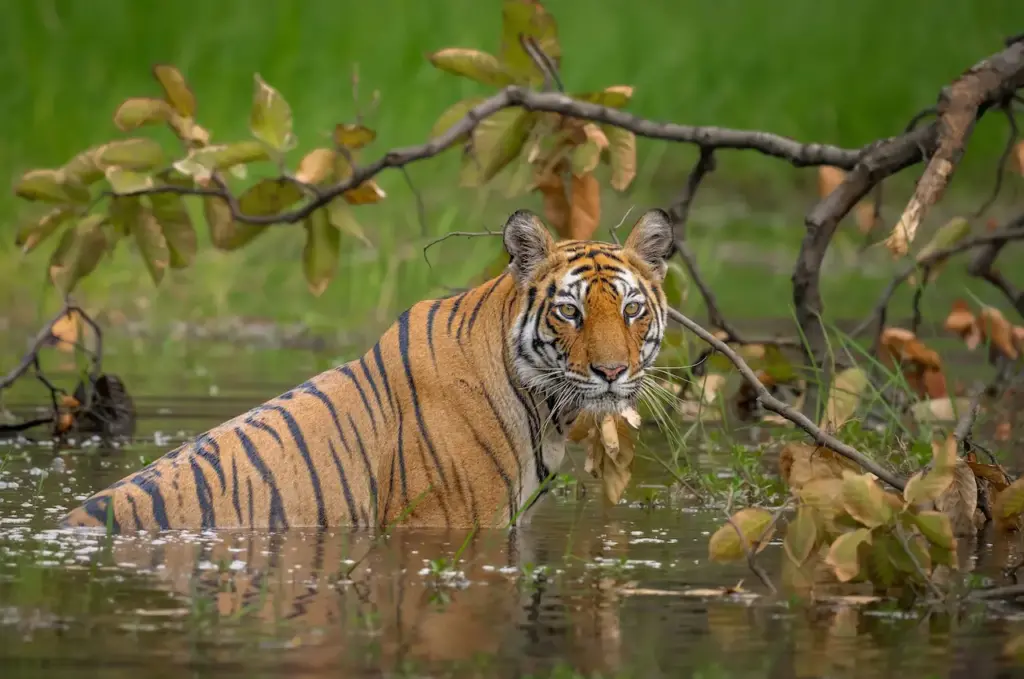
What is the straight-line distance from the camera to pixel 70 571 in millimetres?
4895

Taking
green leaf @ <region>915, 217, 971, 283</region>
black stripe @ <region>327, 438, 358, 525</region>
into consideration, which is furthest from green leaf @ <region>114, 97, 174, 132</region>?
green leaf @ <region>915, 217, 971, 283</region>

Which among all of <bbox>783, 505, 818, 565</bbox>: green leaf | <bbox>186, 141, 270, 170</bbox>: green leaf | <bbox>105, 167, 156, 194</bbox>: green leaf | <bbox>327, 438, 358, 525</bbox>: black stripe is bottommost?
<bbox>783, 505, 818, 565</bbox>: green leaf

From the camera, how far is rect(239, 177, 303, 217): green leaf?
23.5 feet

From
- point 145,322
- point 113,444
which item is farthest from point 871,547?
point 145,322

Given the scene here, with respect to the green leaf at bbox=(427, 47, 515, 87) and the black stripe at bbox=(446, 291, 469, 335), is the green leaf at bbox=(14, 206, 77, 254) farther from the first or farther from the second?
the black stripe at bbox=(446, 291, 469, 335)

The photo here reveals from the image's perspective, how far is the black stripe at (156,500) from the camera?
5.53 metres

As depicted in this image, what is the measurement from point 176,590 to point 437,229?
794 centimetres

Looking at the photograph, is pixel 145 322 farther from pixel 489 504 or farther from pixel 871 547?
pixel 871 547

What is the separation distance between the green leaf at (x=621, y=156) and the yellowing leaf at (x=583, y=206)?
96 millimetres

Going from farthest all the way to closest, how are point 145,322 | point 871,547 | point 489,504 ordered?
1. point 145,322
2. point 489,504
3. point 871,547

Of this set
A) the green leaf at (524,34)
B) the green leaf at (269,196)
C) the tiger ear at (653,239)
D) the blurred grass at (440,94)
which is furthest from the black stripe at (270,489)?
the blurred grass at (440,94)

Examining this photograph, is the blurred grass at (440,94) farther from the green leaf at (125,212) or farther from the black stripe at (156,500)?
the black stripe at (156,500)

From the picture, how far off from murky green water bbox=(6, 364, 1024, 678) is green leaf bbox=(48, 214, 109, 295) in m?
1.47

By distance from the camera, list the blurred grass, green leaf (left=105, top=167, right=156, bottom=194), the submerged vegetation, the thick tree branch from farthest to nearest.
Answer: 1. the blurred grass
2. green leaf (left=105, top=167, right=156, bottom=194)
3. the thick tree branch
4. the submerged vegetation
